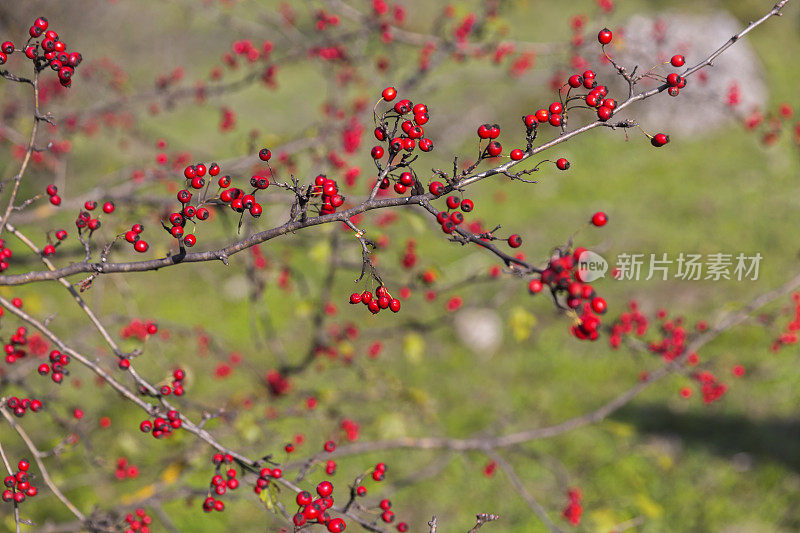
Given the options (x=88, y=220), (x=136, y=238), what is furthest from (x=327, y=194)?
(x=88, y=220)

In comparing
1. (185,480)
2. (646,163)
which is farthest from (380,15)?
(646,163)

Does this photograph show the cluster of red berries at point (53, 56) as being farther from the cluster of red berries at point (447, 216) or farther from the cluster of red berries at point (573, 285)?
the cluster of red berries at point (573, 285)

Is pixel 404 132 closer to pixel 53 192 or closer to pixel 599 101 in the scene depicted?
pixel 599 101

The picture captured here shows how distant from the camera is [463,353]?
25.7ft

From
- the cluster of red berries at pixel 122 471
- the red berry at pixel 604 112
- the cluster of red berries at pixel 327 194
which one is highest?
the red berry at pixel 604 112

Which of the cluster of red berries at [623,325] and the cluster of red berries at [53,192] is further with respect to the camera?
the cluster of red berries at [623,325]

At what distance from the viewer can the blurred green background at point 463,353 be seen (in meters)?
5.38

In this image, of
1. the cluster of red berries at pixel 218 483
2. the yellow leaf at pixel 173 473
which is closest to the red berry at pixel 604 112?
the cluster of red berries at pixel 218 483

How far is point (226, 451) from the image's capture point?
8.03 feet

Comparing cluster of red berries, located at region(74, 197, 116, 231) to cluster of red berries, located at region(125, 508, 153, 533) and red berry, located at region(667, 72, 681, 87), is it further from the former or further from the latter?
red berry, located at region(667, 72, 681, 87)

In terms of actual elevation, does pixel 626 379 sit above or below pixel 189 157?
below

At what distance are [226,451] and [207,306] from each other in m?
6.81

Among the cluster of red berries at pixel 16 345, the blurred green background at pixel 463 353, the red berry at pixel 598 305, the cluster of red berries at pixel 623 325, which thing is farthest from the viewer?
the blurred green background at pixel 463 353

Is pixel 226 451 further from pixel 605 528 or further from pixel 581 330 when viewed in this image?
pixel 605 528
